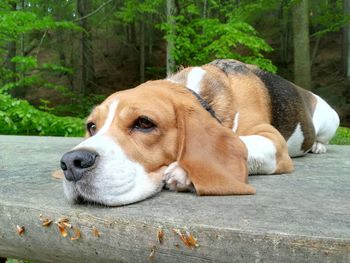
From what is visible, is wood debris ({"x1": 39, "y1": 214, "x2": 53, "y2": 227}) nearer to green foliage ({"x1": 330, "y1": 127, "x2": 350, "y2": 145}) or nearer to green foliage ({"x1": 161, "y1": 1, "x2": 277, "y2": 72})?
green foliage ({"x1": 330, "y1": 127, "x2": 350, "y2": 145})

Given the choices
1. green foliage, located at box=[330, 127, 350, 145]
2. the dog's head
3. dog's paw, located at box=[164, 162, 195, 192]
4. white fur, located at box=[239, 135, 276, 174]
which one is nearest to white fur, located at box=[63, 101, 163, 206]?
the dog's head

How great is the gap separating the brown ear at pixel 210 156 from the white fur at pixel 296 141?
1.79 m

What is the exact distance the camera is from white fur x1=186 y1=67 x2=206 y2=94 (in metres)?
3.53

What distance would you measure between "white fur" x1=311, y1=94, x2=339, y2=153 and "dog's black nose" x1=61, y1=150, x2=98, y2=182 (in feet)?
11.1

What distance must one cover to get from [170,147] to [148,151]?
144mm

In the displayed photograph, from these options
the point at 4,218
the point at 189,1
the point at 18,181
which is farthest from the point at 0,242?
the point at 189,1

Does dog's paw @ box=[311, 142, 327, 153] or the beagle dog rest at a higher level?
the beagle dog

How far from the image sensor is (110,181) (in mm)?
2277

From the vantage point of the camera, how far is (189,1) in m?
15.7

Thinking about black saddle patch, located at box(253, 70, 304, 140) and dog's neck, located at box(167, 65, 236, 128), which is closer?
dog's neck, located at box(167, 65, 236, 128)

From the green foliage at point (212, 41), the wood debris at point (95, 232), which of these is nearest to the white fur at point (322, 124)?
the wood debris at point (95, 232)

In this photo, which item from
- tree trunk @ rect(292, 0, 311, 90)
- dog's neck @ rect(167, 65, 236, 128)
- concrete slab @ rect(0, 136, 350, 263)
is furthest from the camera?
tree trunk @ rect(292, 0, 311, 90)

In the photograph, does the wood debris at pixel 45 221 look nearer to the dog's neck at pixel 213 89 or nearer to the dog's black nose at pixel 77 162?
the dog's black nose at pixel 77 162

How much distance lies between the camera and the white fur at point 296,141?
4.38 m
